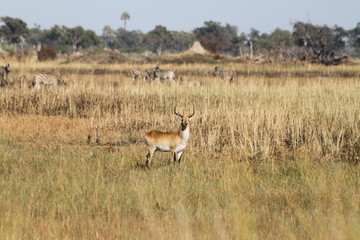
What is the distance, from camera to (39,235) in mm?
5355

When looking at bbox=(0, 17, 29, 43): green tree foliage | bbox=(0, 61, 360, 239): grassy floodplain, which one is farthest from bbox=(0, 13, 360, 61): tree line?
bbox=(0, 61, 360, 239): grassy floodplain

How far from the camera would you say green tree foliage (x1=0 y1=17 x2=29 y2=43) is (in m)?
83.9

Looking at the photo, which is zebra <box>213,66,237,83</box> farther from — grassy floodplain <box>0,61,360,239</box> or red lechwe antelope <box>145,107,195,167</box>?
red lechwe antelope <box>145,107,195,167</box>

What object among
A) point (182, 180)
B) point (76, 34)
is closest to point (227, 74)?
point (182, 180)

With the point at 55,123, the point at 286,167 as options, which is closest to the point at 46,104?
the point at 55,123

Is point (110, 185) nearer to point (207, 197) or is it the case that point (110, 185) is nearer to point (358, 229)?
point (207, 197)

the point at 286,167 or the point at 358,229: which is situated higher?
the point at 358,229

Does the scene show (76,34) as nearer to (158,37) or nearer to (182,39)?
(158,37)

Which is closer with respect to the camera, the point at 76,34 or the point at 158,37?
the point at 76,34

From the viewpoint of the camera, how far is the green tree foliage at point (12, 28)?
8388 centimetres

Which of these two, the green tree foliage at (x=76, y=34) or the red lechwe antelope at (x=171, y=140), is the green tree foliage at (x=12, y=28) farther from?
the red lechwe antelope at (x=171, y=140)

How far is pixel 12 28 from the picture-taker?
278ft

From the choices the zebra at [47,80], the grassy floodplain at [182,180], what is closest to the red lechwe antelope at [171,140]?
the grassy floodplain at [182,180]

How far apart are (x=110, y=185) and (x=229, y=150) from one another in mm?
3671
